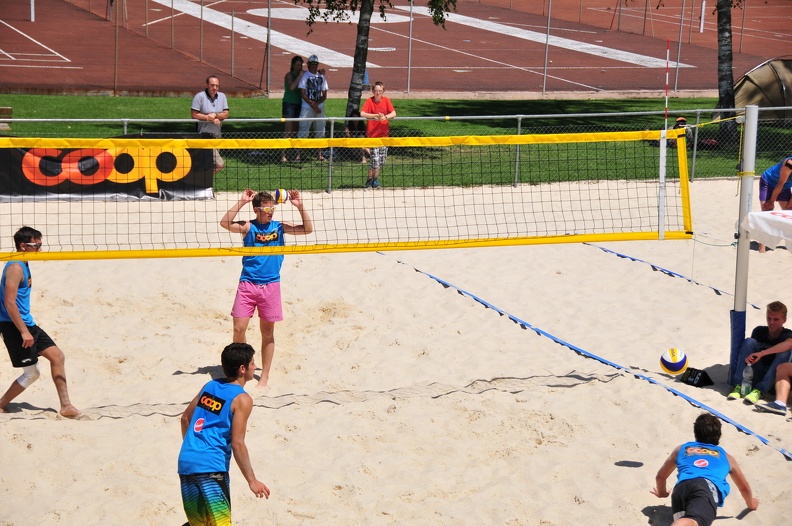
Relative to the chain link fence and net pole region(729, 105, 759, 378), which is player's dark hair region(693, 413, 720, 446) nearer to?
net pole region(729, 105, 759, 378)

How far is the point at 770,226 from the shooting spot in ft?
26.5

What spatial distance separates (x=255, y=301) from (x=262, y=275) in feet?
0.79

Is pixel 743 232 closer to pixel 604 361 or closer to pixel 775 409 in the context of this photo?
pixel 775 409

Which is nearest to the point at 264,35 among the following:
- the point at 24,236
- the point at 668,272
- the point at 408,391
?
the point at 668,272

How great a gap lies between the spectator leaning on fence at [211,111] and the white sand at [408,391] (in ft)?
10.5

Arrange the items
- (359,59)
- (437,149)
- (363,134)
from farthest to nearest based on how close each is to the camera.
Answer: (437,149), (359,59), (363,134)

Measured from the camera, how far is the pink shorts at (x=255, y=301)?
875 centimetres

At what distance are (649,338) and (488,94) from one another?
16431 millimetres

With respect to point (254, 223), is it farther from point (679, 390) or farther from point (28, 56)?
point (28, 56)

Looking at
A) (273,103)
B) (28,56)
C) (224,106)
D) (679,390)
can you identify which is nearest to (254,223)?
(679,390)

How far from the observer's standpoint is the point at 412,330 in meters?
10.1

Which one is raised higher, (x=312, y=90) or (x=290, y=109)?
(x=312, y=90)

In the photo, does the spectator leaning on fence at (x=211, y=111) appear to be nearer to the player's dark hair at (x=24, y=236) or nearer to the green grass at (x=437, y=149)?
the green grass at (x=437, y=149)

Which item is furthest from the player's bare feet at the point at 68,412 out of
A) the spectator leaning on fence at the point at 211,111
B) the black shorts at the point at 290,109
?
the black shorts at the point at 290,109
